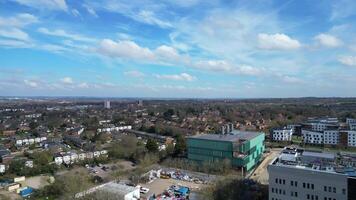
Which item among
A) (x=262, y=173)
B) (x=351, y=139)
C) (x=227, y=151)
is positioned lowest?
(x=262, y=173)

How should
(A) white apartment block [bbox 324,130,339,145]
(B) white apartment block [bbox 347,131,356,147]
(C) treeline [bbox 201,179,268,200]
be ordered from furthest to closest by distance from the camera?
(A) white apartment block [bbox 324,130,339,145] → (B) white apartment block [bbox 347,131,356,147] → (C) treeline [bbox 201,179,268,200]

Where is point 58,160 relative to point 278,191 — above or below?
below

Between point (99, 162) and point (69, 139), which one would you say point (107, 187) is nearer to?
point (99, 162)

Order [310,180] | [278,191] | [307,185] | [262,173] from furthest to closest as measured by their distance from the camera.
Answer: [262,173] < [278,191] < [307,185] < [310,180]

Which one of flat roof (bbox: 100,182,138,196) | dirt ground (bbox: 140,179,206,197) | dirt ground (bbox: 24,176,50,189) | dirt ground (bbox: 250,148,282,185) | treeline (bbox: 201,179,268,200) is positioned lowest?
dirt ground (bbox: 24,176,50,189)

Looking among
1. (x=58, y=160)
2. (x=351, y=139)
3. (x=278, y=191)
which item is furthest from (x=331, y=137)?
(x=58, y=160)

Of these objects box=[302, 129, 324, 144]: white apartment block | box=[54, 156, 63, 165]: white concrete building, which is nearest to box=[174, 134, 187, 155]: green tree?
box=[54, 156, 63, 165]: white concrete building

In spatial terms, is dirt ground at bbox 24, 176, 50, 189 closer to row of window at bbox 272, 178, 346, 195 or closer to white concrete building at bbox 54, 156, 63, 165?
white concrete building at bbox 54, 156, 63, 165

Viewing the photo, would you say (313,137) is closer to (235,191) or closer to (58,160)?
(235,191)
